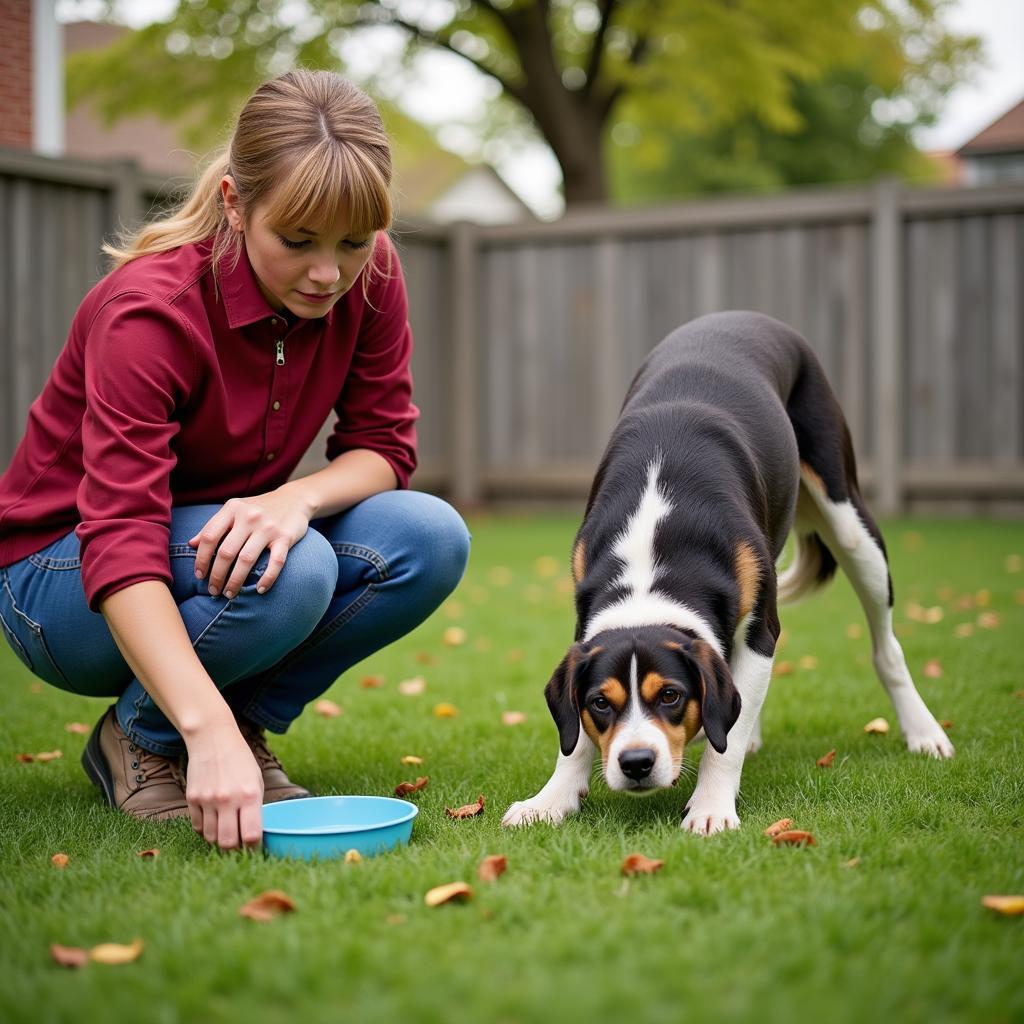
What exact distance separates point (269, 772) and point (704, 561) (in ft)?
4.14

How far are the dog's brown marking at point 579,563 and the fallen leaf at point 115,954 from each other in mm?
1589

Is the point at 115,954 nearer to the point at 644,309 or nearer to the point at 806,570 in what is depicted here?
the point at 806,570

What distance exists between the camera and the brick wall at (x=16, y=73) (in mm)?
11273

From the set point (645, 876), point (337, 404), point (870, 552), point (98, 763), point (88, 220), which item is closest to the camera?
point (645, 876)

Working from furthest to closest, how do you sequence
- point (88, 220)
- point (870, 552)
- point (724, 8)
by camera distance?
1. point (724, 8)
2. point (88, 220)
3. point (870, 552)

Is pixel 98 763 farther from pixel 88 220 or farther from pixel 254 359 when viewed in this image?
pixel 88 220

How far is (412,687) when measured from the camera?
15.3 feet

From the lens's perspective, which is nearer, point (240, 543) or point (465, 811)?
point (240, 543)

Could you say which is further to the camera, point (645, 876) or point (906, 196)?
point (906, 196)

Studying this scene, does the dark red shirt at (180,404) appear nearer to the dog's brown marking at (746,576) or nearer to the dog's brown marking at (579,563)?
the dog's brown marking at (579,563)

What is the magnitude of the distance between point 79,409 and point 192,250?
18.6 inches

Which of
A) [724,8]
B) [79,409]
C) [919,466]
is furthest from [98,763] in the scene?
[724,8]

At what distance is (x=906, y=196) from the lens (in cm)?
943

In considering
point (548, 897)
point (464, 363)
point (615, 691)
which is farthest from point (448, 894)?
point (464, 363)
